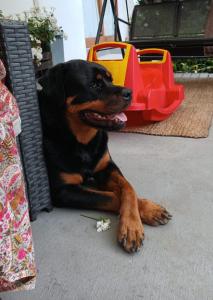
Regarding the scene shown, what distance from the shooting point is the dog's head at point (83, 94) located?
1.28 meters

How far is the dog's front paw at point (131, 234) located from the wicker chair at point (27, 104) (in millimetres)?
368

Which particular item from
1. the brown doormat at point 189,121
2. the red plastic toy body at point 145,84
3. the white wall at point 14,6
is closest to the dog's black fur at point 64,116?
the red plastic toy body at point 145,84

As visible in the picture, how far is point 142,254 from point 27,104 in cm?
65

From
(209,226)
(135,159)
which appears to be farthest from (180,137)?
(209,226)

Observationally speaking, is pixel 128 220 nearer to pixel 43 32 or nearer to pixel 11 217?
pixel 11 217

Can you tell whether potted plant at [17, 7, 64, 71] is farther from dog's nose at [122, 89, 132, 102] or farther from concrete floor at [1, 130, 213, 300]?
concrete floor at [1, 130, 213, 300]

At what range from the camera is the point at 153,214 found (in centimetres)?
121

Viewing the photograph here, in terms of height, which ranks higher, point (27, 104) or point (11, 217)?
point (27, 104)

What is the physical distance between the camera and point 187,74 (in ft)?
14.5

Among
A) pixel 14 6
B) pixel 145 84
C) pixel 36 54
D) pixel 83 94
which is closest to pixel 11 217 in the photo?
pixel 83 94

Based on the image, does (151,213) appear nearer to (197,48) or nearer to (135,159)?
(135,159)

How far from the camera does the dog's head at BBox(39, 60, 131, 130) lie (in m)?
1.28

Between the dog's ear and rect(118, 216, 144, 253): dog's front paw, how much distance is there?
0.53 meters

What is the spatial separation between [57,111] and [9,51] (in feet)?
1.06
